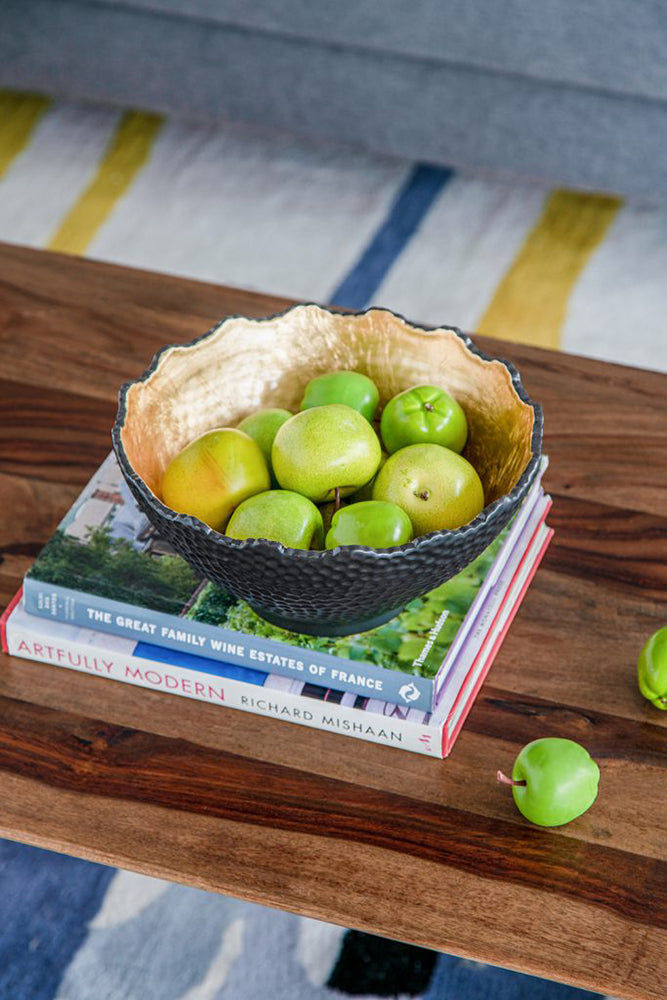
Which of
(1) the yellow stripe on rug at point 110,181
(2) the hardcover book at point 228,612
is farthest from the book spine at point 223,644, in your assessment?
(1) the yellow stripe on rug at point 110,181

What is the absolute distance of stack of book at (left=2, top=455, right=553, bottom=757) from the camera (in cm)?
84

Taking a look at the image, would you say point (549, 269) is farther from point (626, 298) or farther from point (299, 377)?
point (299, 377)

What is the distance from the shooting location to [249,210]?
215cm

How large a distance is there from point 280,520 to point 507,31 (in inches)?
52.4

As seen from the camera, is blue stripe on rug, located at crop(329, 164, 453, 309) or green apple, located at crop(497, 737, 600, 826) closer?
green apple, located at crop(497, 737, 600, 826)

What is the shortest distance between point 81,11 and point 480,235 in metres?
0.79

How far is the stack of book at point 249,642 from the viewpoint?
0.84 metres

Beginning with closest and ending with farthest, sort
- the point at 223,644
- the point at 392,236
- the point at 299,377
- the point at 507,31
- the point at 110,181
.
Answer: the point at 223,644 → the point at 299,377 → the point at 507,31 → the point at 392,236 → the point at 110,181

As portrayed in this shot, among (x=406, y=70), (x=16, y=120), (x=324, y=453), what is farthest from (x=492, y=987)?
(x=16, y=120)

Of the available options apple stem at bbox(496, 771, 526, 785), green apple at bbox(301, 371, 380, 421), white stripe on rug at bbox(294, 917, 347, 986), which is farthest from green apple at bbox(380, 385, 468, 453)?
white stripe on rug at bbox(294, 917, 347, 986)

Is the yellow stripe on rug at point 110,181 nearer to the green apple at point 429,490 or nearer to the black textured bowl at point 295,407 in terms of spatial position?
the black textured bowl at point 295,407

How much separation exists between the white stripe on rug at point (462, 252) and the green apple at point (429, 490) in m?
1.09

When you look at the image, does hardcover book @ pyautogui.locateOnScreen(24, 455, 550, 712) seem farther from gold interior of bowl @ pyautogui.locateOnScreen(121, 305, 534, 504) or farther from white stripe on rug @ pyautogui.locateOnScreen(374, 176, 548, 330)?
white stripe on rug @ pyautogui.locateOnScreen(374, 176, 548, 330)

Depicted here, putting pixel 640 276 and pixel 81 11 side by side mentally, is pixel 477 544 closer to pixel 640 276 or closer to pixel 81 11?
pixel 640 276
